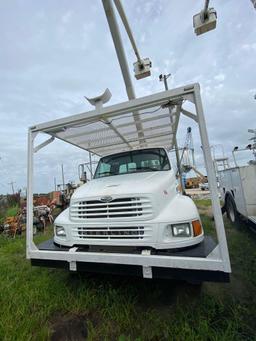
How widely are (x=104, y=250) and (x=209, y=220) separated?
4916mm

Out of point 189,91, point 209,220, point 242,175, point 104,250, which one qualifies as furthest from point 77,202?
point 209,220

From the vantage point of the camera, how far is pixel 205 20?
4.33 metres

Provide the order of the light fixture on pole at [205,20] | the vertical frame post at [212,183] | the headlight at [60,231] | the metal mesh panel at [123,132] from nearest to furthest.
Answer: the vertical frame post at [212,183] → the headlight at [60,231] → the metal mesh panel at [123,132] → the light fixture on pole at [205,20]

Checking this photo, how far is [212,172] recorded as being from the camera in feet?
7.50

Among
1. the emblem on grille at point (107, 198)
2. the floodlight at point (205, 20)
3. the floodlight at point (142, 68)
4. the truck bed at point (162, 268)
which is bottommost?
the truck bed at point (162, 268)

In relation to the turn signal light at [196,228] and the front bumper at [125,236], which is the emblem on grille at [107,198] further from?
the turn signal light at [196,228]

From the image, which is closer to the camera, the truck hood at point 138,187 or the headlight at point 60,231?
the truck hood at point 138,187

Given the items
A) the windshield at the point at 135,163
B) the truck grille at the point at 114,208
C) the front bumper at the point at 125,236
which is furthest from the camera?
the windshield at the point at 135,163

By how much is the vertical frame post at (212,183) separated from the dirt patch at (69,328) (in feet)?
5.29

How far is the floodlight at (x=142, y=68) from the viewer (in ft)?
20.5

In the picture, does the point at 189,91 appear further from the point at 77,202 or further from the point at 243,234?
the point at 243,234

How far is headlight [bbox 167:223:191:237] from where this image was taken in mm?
2391

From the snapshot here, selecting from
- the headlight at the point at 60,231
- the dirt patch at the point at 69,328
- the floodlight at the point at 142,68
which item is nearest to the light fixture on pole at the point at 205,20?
the floodlight at the point at 142,68

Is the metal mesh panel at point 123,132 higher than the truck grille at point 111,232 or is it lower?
higher
